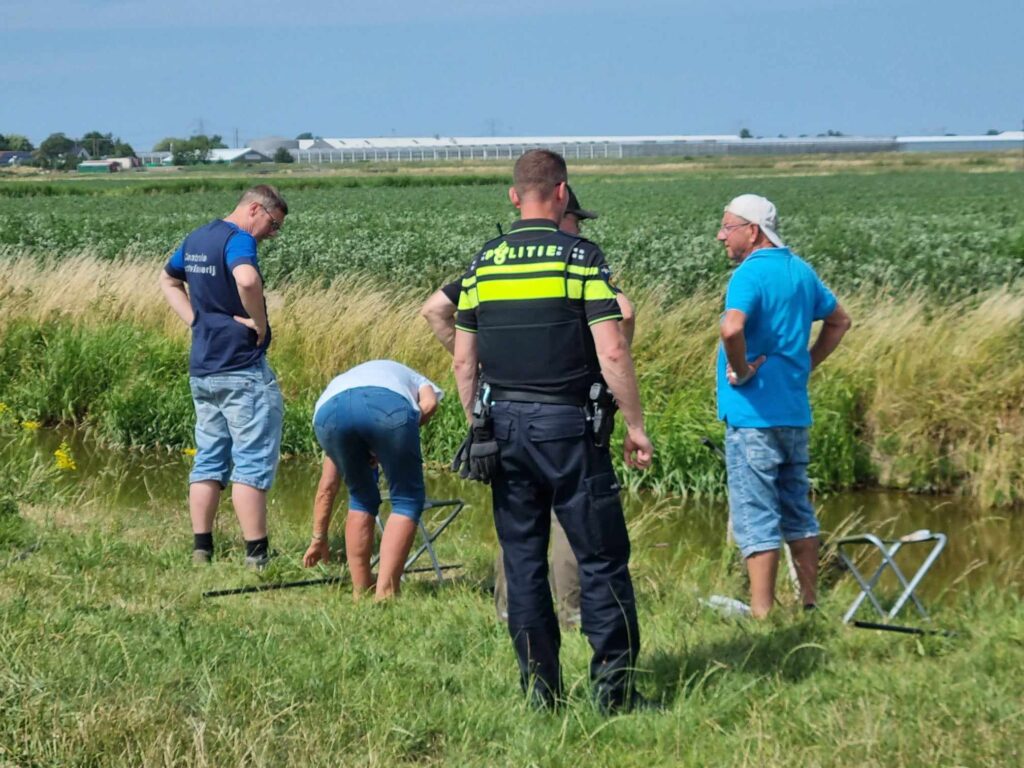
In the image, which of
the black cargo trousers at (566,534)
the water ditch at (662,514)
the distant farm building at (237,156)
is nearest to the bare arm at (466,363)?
the black cargo trousers at (566,534)

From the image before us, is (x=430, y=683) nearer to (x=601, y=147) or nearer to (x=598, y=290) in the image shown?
(x=598, y=290)

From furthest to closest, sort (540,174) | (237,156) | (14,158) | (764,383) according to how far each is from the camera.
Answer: (237,156) < (14,158) < (764,383) < (540,174)

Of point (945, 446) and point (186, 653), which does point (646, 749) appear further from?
point (945, 446)

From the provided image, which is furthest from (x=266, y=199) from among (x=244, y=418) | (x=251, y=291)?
(x=244, y=418)

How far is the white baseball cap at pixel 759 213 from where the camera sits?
596 centimetres

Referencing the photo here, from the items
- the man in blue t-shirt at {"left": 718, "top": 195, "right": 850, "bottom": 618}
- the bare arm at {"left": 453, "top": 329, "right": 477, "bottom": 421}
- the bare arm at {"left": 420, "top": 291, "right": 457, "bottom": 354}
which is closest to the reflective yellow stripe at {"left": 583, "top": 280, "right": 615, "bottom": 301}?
the bare arm at {"left": 453, "top": 329, "right": 477, "bottom": 421}

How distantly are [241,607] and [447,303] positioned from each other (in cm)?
176

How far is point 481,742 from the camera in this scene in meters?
4.33

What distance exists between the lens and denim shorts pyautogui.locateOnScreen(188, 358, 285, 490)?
7.06 meters

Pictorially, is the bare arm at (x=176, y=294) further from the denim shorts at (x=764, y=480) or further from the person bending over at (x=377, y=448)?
the denim shorts at (x=764, y=480)

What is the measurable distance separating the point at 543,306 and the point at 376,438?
5.97 ft

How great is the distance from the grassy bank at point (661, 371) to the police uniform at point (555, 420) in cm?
597

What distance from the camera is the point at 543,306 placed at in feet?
14.7

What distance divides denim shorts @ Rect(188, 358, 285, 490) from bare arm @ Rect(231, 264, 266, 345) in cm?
31
